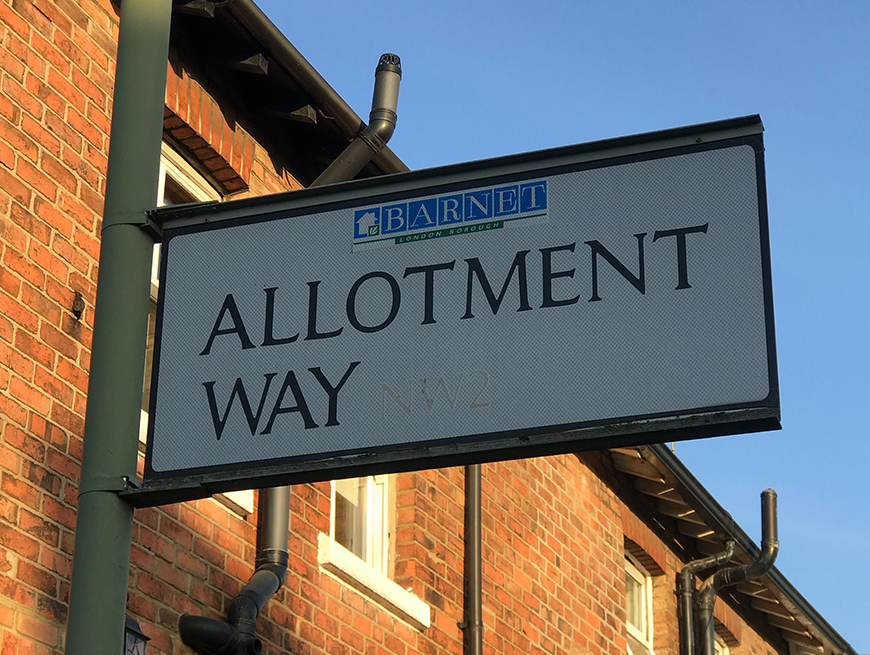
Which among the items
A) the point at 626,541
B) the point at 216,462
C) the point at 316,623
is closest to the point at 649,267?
the point at 216,462

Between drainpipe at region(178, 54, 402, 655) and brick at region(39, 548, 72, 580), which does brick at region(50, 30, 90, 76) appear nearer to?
drainpipe at region(178, 54, 402, 655)

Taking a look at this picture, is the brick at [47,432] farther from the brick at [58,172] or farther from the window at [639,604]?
the window at [639,604]

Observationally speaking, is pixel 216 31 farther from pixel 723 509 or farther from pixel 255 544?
pixel 723 509

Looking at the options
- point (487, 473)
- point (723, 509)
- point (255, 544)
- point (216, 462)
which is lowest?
point (216, 462)

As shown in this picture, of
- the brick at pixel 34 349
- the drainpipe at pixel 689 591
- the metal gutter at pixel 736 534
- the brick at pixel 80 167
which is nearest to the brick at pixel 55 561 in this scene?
the brick at pixel 34 349

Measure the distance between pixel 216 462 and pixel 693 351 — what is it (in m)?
0.94

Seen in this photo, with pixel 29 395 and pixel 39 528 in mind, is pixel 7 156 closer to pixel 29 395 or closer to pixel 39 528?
pixel 29 395

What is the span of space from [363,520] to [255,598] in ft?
6.03

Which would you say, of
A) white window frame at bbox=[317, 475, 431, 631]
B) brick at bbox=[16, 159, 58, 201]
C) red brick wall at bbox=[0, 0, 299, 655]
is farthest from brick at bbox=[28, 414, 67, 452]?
white window frame at bbox=[317, 475, 431, 631]

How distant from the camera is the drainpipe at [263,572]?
242 inches

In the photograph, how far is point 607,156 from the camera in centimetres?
284

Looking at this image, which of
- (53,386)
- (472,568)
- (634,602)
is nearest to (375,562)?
(472,568)

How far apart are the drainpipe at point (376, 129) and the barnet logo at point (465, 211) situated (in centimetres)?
478

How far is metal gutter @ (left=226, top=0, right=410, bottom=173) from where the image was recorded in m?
7.06
